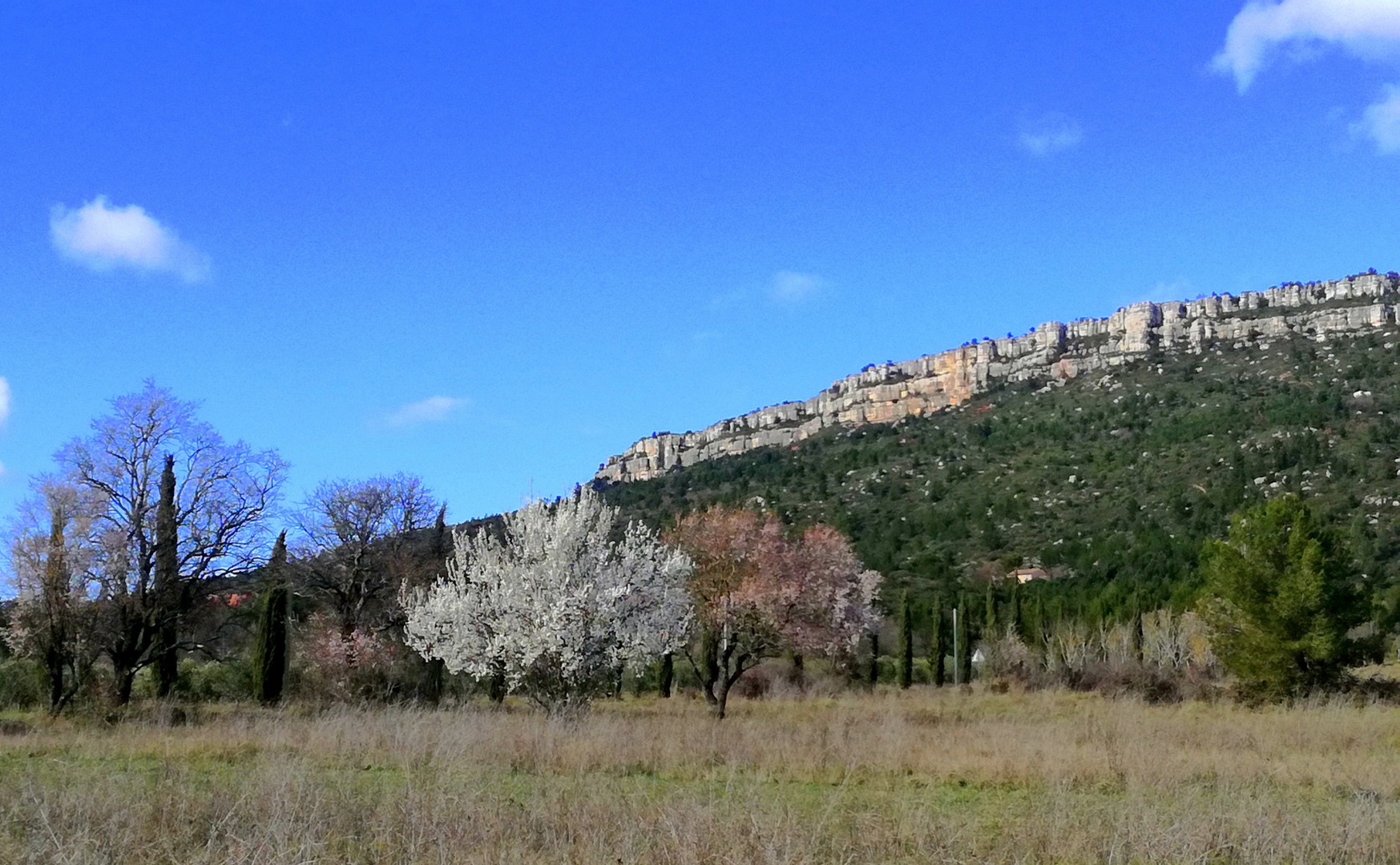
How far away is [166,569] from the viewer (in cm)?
2989

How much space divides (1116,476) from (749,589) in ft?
154

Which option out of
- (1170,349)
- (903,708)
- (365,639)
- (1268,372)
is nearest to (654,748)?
(903,708)

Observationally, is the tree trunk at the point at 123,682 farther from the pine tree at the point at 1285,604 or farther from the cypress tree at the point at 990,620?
the cypress tree at the point at 990,620

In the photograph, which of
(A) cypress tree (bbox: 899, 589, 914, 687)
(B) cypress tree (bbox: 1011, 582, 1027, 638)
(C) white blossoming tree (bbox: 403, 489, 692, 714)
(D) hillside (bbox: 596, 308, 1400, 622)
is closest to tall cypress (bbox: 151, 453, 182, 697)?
(C) white blossoming tree (bbox: 403, 489, 692, 714)

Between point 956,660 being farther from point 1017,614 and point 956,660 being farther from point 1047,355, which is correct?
point 1047,355

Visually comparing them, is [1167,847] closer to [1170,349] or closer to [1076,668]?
[1076,668]

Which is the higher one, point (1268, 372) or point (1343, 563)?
point (1268, 372)

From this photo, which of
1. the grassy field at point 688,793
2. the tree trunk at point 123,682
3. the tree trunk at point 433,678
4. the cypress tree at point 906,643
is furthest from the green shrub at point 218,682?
the cypress tree at point 906,643

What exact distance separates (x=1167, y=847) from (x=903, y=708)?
22.4 metres

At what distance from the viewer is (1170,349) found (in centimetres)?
9688

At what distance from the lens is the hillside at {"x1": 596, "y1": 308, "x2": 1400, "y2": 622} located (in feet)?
186

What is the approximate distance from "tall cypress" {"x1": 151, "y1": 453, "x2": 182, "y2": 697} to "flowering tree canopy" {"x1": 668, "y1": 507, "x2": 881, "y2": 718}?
542 inches

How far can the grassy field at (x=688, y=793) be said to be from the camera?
312 inches

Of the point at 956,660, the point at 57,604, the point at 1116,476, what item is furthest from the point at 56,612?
the point at 1116,476
